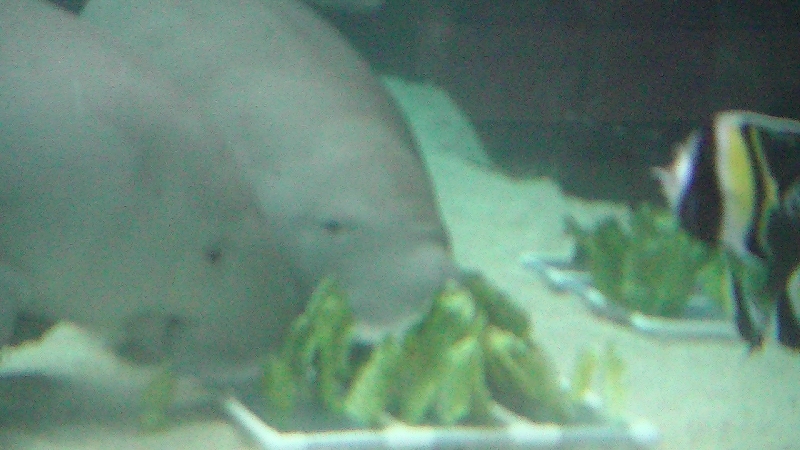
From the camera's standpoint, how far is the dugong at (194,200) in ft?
10.5

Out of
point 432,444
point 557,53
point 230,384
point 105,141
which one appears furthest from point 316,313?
point 557,53

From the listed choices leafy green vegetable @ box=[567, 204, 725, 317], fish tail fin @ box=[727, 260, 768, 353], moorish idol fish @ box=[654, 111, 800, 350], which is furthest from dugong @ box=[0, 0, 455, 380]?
leafy green vegetable @ box=[567, 204, 725, 317]

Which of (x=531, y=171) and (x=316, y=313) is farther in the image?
(x=531, y=171)

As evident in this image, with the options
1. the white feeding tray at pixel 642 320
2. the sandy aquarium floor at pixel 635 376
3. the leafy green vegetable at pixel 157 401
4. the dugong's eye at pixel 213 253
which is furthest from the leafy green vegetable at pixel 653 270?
the leafy green vegetable at pixel 157 401

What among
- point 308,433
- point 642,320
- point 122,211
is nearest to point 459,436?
point 308,433

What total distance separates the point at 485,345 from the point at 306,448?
3.57ft

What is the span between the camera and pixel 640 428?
3.70 m

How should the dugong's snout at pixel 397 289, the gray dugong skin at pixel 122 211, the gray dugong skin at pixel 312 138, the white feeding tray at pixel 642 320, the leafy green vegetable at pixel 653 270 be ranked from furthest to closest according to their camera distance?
1. the leafy green vegetable at pixel 653 270
2. the white feeding tray at pixel 642 320
3. the gray dugong skin at pixel 312 138
4. the dugong's snout at pixel 397 289
5. the gray dugong skin at pixel 122 211

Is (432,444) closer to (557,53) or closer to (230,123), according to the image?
(230,123)

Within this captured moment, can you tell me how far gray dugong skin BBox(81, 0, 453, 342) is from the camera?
13.1ft

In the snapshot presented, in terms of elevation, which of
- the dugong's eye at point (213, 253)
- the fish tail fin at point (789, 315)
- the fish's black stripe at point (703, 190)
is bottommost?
the dugong's eye at point (213, 253)

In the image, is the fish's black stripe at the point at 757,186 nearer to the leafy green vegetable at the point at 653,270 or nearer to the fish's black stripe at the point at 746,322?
the fish's black stripe at the point at 746,322

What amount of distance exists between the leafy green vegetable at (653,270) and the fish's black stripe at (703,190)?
9.96ft

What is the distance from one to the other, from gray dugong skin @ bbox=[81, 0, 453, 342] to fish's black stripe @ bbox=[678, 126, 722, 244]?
4.96ft
